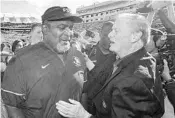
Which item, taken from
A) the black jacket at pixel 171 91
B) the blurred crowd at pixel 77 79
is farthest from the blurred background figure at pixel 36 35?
the black jacket at pixel 171 91

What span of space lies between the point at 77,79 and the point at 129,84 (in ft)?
2.47

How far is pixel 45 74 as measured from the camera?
6.21ft

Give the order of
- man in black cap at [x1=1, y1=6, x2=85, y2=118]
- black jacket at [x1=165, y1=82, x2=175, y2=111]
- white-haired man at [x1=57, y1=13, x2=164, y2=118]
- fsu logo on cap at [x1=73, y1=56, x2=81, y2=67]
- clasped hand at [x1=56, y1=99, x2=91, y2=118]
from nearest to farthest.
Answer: white-haired man at [x1=57, y1=13, x2=164, y2=118] < clasped hand at [x1=56, y1=99, x2=91, y2=118] < man in black cap at [x1=1, y1=6, x2=85, y2=118] < fsu logo on cap at [x1=73, y1=56, x2=81, y2=67] < black jacket at [x1=165, y1=82, x2=175, y2=111]

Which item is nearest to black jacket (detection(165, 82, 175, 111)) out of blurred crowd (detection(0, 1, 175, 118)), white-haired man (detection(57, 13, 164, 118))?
blurred crowd (detection(0, 1, 175, 118))

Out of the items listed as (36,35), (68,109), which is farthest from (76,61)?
(36,35)

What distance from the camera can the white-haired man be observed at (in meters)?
1.49

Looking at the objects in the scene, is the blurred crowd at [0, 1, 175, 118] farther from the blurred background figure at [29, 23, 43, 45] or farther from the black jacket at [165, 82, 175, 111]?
the blurred background figure at [29, 23, 43, 45]

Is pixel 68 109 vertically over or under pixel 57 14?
under

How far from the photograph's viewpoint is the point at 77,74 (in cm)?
213

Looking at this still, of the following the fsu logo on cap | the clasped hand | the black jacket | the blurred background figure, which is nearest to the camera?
the clasped hand

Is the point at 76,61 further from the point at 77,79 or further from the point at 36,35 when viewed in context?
the point at 36,35

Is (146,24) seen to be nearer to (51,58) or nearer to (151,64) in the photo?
(151,64)

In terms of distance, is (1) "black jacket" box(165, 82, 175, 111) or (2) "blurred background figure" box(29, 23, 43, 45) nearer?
(1) "black jacket" box(165, 82, 175, 111)

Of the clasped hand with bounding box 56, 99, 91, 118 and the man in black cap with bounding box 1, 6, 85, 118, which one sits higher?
the man in black cap with bounding box 1, 6, 85, 118
